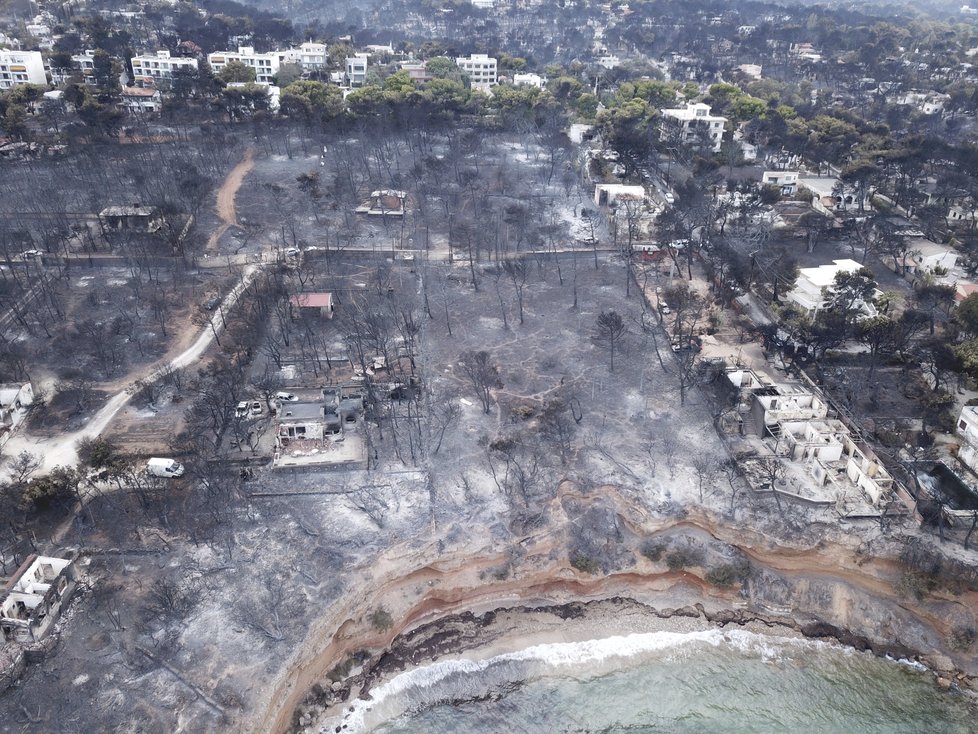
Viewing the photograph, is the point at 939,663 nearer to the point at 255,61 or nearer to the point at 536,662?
the point at 536,662

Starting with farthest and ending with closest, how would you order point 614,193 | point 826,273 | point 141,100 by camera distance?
point 141,100 < point 614,193 < point 826,273

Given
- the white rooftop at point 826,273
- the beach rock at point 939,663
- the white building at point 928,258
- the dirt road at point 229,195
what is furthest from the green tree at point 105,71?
the beach rock at point 939,663

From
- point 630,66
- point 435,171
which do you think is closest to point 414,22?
point 630,66

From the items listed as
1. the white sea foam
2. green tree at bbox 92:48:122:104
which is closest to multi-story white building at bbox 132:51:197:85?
green tree at bbox 92:48:122:104

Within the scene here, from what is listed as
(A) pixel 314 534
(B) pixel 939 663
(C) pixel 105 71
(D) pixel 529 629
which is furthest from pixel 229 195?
(B) pixel 939 663

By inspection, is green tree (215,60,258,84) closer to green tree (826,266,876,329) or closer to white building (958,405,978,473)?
green tree (826,266,876,329)

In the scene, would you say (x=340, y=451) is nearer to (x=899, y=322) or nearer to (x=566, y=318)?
(x=566, y=318)

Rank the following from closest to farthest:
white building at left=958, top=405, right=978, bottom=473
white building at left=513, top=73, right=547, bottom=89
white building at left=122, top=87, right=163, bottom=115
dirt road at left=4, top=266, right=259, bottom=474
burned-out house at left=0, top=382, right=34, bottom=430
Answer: dirt road at left=4, top=266, right=259, bottom=474 < white building at left=958, top=405, right=978, bottom=473 < burned-out house at left=0, top=382, right=34, bottom=430 < white building at left=122, top=87, right=163, bottom=115 < white building at left=513, top=73, right=547, bottom=89
